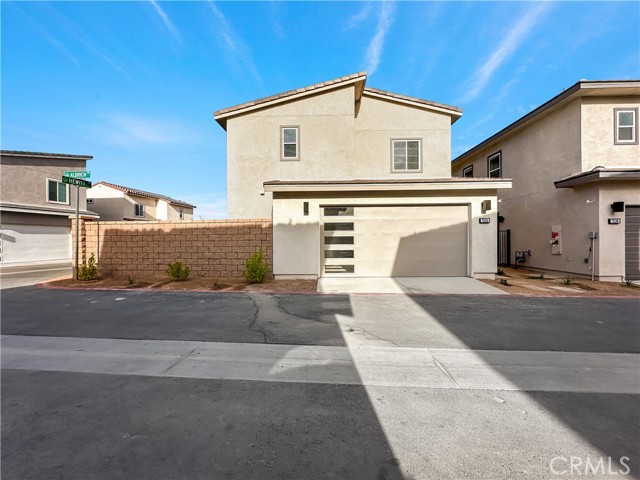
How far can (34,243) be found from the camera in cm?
1853

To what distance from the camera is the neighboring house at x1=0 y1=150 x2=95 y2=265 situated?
17.4 meters

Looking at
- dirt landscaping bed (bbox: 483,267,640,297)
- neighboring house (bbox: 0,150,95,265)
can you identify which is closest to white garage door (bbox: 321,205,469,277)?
dirt landscaping bed (bbox: 483,267,640,297)

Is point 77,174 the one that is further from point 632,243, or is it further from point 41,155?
point 632,243

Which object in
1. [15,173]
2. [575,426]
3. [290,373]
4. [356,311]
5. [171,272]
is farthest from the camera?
[15,173]

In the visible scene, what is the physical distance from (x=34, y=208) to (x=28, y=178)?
250 cm

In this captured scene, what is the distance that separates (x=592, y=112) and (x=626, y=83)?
129cm

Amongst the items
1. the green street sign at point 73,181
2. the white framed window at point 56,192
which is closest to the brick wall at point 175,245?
the green street sign at point 73,181

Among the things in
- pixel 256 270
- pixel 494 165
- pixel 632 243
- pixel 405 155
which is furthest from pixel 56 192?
pixel 632 243

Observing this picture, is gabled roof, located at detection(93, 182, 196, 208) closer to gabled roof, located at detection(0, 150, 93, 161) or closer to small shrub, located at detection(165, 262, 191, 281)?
gabled roof, located at detection(0, 150, 93, 161)

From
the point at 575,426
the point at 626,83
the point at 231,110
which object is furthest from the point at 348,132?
the point at 575,426

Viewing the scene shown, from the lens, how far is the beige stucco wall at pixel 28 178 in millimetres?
18359

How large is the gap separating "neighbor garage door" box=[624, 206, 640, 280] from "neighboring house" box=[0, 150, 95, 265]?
26881 millimetres

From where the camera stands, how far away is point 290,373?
13.1ft

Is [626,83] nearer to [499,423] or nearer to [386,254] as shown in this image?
[386,254]
